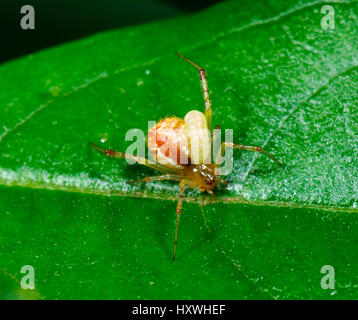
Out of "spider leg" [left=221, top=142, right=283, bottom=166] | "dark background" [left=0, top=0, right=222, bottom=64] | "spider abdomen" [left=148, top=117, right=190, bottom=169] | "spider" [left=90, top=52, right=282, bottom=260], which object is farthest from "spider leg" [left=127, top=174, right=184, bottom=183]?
"dark background" [left=0, top=0, right=222, bottom=64]

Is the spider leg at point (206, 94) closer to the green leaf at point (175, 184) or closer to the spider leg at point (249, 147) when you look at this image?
the green leaf at point (175, 184)

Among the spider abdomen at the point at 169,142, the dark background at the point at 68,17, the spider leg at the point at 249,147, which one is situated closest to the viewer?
the spider leg at the point at 249,147

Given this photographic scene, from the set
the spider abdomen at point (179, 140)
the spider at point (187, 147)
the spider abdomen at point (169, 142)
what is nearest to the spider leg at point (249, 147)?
the spider at point (187, 147)

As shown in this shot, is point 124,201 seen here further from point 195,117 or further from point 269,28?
point 269,28

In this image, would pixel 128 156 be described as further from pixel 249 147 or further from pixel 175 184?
pixel 249 147

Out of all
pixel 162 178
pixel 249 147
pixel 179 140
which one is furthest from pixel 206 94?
pixel 162 178

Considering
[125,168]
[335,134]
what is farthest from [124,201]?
[335,134]
